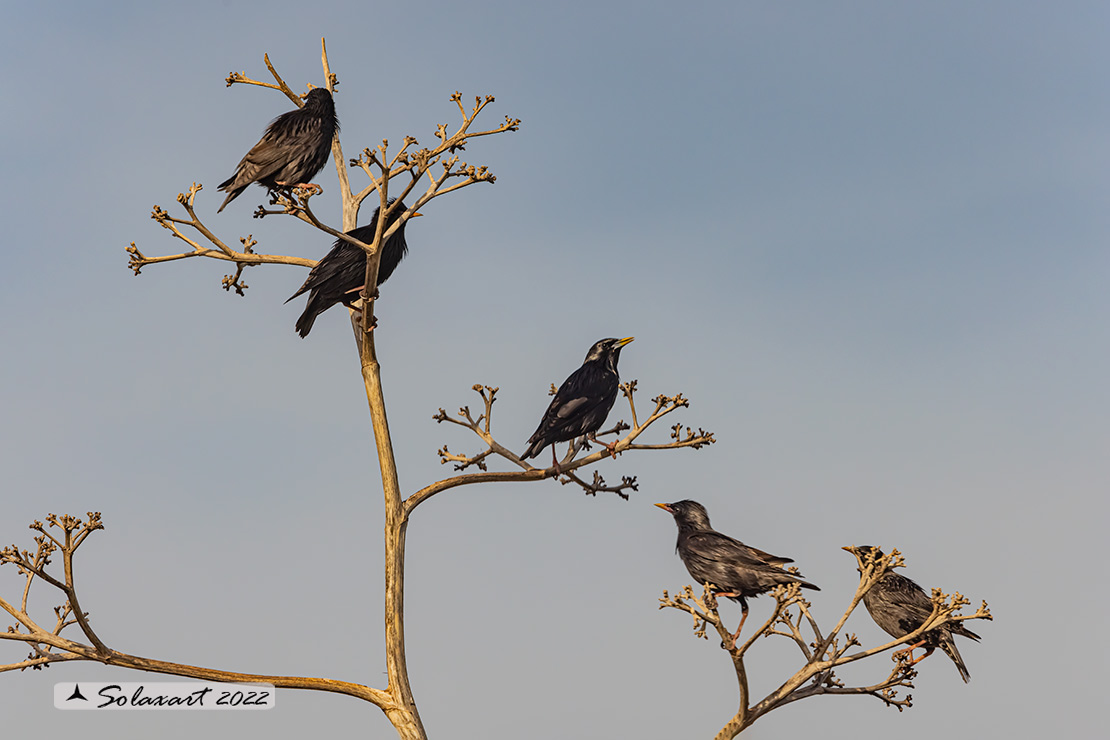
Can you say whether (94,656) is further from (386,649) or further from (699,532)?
(699,532)

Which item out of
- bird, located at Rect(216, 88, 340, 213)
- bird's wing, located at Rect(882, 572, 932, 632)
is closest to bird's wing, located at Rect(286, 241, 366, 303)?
bird, located at Rect(216, 88, 340, 213)

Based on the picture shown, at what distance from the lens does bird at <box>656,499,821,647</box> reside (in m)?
10.1

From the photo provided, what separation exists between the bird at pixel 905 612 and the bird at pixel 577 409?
286cm

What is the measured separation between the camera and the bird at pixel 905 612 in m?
10.5

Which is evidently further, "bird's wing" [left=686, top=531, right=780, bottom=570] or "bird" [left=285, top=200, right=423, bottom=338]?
"bird" [left=285, top=200, right=423, bottom=338]

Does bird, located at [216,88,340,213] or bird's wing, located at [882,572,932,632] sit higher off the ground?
bird, located at [216,88,340,213]

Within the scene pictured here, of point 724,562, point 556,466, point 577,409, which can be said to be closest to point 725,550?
point 724,562

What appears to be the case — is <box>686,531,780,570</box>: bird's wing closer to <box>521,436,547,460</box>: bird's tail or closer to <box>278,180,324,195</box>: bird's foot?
<box>521,436,547,460</box>: bird's tail

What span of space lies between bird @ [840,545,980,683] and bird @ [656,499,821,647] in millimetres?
981

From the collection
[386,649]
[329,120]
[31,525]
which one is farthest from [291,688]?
[329,120]

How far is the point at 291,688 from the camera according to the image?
10195 mm

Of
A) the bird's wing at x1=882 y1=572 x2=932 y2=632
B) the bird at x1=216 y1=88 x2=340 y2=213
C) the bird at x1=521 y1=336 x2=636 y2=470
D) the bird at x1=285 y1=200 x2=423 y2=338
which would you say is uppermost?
the bird at x1=216 y1=88 x2=340 y2=213

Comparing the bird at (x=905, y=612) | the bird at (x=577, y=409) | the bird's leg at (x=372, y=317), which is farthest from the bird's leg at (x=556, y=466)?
the bird at (x=905, y=612)

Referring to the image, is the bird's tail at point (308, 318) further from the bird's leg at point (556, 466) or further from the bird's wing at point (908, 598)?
the bird's wing at point (908, 598)
